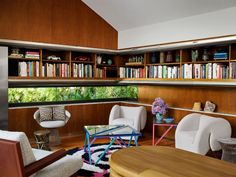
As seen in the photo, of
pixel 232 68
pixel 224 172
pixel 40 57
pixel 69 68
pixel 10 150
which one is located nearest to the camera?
pixel 224 172

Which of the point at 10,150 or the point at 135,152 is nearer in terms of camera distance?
the point at 10,150

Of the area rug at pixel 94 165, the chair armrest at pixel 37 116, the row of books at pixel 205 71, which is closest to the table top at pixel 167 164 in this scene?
the area rug at pixel 94 165

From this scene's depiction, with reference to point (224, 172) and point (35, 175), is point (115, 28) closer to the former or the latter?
point (35, 175)

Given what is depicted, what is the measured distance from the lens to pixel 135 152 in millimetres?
2596

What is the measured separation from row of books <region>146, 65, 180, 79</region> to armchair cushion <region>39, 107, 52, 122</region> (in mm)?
2332

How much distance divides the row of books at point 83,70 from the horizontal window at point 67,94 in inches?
15.7

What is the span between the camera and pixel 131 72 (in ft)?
21.8

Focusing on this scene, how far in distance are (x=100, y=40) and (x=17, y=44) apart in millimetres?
1859

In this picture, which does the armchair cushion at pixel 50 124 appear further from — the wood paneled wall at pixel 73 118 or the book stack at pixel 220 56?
the book stack at pixel 220 56

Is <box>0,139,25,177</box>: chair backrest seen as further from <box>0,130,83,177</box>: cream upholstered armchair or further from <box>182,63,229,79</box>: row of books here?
<box>182,63,229,79</box>: row of books

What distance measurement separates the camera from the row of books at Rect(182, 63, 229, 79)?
487cm

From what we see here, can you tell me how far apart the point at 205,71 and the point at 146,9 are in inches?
64.3

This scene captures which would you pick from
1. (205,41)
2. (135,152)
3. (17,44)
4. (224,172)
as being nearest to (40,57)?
(17,44)

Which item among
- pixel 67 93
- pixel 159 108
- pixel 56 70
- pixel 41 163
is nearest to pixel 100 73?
pixel 67 93
